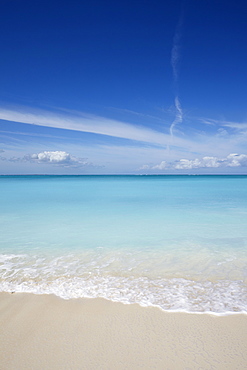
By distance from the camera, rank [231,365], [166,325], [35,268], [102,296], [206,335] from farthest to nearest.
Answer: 1. [35,268]
2. [102,296]
3. [166,325]
4. [206,335]
5. [231,365]

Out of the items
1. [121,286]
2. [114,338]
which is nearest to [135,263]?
[121,286]

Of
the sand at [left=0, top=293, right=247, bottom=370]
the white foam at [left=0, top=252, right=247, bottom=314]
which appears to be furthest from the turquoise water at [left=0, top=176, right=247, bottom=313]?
the sand at [left=0, top=293, right=247, bottom=370]

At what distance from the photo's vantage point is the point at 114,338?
94.5 inches

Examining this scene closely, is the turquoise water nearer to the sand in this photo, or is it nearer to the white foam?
the white foam

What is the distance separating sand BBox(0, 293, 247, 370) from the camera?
6.89ft

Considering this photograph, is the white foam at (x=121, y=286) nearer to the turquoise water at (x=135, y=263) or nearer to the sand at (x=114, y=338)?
the turquoise water at (x=135, y=263)

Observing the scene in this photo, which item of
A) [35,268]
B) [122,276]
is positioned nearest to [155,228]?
[122,276]

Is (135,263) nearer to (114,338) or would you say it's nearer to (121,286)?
(121,286)

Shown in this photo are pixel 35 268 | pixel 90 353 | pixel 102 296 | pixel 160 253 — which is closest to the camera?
pixel 90 353

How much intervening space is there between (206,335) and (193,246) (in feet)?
11.6

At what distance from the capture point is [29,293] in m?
3.42

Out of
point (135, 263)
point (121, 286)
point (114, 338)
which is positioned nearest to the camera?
point (114, 338)

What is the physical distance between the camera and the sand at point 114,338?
6.89 ft

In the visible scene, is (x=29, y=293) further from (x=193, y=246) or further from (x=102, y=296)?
(x=193, y=246)
